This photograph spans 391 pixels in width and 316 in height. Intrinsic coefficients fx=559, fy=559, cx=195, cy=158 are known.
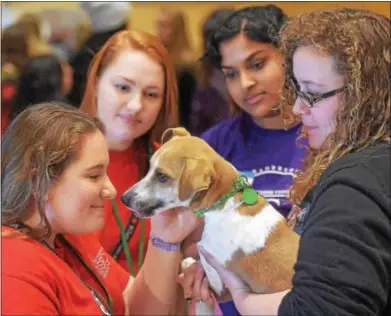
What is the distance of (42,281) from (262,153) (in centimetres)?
76

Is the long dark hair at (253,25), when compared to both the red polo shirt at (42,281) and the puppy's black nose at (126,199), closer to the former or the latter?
the puppy's black nose at (126,199)

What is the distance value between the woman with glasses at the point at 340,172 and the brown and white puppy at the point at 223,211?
0.14ft

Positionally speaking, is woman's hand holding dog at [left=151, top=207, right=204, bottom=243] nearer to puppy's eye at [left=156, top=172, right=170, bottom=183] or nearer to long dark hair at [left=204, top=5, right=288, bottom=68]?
puppy's eye at [left=156, top=172, right=170, bottom=183]

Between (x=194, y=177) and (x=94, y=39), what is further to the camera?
(x=94, y=39)

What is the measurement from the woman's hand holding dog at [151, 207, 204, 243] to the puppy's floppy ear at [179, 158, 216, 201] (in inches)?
2.4

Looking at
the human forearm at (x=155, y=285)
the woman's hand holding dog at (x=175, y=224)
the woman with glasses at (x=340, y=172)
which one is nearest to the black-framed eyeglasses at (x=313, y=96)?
the woman with glasses at (x=340, y=172)

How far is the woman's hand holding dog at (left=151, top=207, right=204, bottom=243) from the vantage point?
1235mm

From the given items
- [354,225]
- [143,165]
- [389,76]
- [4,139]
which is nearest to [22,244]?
[4,139]

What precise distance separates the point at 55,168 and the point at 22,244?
0.16m

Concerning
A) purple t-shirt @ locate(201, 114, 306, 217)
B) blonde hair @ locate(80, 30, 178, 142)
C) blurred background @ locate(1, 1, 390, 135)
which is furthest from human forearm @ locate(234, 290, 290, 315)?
blurred background @ locate(1, 1, 390, 135)

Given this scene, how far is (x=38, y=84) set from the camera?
59.2 inches

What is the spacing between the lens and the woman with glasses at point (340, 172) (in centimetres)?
84

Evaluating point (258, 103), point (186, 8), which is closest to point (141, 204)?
point (258, 103)

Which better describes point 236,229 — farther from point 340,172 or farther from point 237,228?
point 340,172
